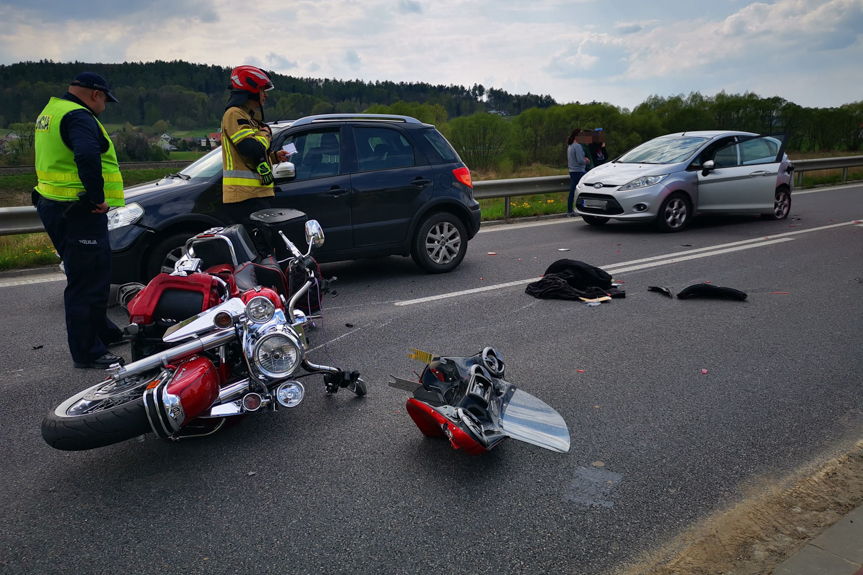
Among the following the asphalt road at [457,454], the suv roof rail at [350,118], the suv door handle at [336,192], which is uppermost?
the suv roof rail at [350,118]

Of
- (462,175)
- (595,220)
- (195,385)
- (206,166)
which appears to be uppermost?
(206,166)

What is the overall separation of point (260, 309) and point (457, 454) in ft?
4.43

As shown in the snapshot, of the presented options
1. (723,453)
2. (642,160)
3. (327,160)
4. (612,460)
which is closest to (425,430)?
(612,460)

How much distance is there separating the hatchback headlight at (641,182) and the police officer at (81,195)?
8647 mm

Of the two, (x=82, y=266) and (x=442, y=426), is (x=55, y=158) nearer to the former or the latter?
(x=82, y=266)

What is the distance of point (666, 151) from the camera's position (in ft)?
41.7

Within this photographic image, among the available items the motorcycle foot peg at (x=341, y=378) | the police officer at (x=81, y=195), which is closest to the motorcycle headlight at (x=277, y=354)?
the motorcycle foot peg at (x=341, y=378)

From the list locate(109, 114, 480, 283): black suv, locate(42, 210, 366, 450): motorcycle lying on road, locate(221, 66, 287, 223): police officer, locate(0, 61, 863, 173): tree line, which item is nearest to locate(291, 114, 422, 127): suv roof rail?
locate(109, 114, 480, 283): black suv

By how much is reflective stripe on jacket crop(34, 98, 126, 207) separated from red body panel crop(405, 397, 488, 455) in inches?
119

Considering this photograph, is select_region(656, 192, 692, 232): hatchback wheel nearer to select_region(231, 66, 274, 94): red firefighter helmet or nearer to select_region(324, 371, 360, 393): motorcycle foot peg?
select_region(231, 66, 274, 94): red firefighter helmet

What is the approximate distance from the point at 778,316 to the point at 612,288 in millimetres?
1663

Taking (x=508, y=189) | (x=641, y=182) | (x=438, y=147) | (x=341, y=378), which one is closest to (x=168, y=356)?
(x=341, y=378)

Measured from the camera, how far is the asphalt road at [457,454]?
3.01 meters

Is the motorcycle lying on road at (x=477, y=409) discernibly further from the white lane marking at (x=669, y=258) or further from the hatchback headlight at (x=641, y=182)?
the hatchback headlight at (x=641, y=182)
